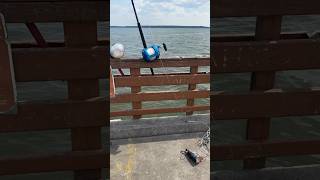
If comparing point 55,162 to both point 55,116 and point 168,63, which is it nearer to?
point 55,116

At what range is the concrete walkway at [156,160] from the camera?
349 centimetres

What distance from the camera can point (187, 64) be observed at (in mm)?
4676

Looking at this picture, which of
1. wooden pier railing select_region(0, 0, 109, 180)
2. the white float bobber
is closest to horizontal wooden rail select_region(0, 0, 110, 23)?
wooden pier railing select_region(0, 0, 109, 180)

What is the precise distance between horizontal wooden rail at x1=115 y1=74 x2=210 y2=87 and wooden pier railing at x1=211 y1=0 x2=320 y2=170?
1.56 meters

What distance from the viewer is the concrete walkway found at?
11.4 ft

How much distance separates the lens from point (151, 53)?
13.4ft

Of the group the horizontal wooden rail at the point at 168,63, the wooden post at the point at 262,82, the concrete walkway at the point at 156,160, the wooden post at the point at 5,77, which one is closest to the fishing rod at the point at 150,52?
the horizontal wooden rail at the point at 168,63

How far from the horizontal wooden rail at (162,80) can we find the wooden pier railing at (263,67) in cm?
156

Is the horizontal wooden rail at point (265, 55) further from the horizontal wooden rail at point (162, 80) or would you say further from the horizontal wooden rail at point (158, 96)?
the horizontal wooden rail at point (158, 96)

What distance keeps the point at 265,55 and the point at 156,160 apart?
1569 millimetres

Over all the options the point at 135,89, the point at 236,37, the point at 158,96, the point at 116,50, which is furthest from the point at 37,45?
the point at 158,96

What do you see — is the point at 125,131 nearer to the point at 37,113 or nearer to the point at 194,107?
the point at 194,107

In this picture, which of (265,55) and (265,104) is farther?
(265,104)

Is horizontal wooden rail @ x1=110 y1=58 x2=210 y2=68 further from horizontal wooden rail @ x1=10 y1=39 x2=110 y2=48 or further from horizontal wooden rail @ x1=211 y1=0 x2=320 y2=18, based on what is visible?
horizontal wooden rail @ x1=211 y1=0 x2=320 y2=18
